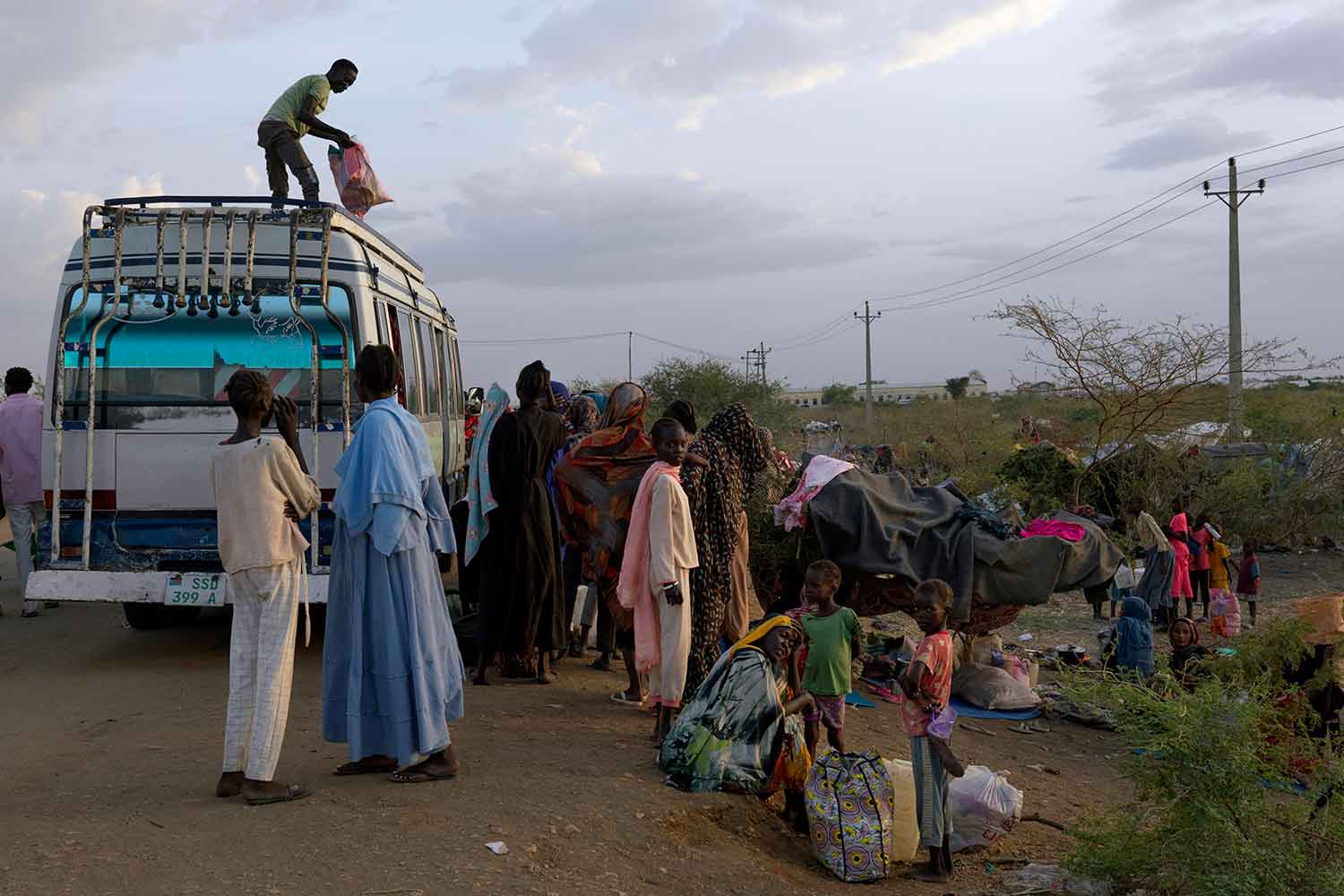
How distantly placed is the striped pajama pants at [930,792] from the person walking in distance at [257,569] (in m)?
2.72

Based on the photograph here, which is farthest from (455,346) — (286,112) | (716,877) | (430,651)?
(716,877)

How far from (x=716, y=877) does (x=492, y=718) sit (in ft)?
6.73

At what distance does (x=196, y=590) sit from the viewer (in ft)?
22.6

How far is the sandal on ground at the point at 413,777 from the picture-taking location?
4906 mm

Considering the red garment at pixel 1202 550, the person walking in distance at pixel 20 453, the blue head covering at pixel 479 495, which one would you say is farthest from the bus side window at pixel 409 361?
the red garment at pixel 1202 550

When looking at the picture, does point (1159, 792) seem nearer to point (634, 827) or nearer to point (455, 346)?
point (634, 827)

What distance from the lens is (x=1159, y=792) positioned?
→ 4582 mm

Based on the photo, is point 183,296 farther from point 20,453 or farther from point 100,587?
point 20,453

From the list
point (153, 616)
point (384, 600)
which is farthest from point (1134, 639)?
point (153, 616)

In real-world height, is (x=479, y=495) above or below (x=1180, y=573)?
above

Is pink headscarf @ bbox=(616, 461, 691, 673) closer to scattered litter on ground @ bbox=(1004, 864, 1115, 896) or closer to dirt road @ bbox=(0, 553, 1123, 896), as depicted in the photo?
dirt road @ bbox=(0, 553, 1123, 896)

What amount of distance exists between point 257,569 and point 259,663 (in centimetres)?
38

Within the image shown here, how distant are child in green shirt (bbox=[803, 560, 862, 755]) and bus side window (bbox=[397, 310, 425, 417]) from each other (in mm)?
4178

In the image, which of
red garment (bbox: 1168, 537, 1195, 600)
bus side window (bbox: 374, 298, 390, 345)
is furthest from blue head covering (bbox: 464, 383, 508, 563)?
red garment (bbox: 1168, 537, 1195, 600)
